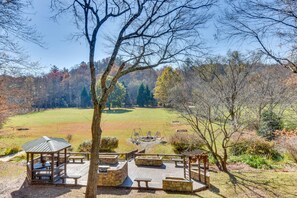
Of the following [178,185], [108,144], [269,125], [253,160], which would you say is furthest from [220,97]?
[108,144]

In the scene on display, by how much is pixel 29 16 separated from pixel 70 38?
76.0 inches

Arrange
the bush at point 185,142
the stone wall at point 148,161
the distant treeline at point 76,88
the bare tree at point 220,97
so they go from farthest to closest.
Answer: the distant treeline at point 76,88 < the bush at point 185,142 < the stone wall at point 148,161 < the bare tree at point 220,97

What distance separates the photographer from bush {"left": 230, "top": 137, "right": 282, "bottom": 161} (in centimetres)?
1554

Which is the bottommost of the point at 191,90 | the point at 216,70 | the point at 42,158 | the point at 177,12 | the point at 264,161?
the point at 264,161

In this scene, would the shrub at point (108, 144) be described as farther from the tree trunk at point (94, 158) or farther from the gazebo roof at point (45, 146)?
the tree trunk at point (94, 158)

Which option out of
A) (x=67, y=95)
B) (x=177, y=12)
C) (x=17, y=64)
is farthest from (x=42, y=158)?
(x=67, y=95)

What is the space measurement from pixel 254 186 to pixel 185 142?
787 cm

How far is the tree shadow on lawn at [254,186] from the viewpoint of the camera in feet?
29.3

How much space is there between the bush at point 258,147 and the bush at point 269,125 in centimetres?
187

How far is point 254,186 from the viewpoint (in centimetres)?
982

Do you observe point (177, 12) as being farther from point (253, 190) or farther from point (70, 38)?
point (253, 190)

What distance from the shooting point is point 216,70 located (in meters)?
13.7

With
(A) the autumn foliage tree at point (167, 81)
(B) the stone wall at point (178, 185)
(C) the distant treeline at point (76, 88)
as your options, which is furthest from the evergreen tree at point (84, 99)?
(B) the stone wall at point (178, 185)

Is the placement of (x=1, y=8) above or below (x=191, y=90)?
above
